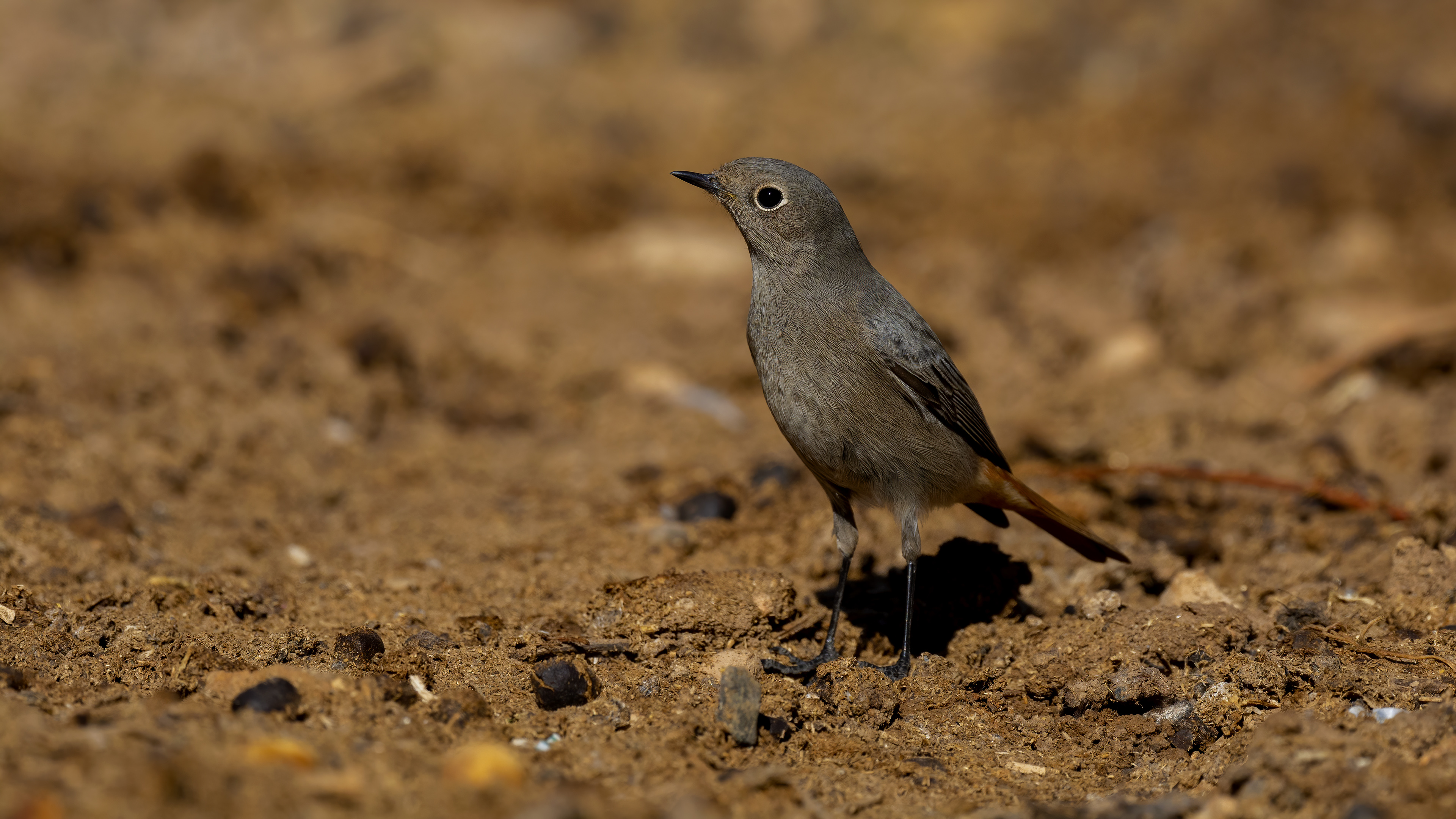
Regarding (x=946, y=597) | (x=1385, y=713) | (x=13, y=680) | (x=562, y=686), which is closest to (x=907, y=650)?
(x=946, y=597)

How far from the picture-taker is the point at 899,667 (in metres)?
4.37

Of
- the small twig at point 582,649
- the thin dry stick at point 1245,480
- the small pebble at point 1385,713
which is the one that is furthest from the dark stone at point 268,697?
the thin dry stick at point 1245,480

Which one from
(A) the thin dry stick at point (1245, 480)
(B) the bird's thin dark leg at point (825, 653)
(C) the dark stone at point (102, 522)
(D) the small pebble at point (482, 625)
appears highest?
(A) the thin dry stick at point (1245, 480)

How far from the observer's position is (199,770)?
274 cm

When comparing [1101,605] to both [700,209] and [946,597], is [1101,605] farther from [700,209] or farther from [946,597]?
[700,209]

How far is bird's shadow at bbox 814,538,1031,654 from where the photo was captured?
15.9 feet

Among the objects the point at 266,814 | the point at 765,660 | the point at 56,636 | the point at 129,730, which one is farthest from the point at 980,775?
the point at 56,636

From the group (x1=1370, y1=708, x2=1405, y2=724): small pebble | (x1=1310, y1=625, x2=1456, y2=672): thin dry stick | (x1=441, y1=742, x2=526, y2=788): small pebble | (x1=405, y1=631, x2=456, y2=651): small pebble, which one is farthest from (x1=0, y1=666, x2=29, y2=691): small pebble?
(x1=1310, y1=625, x2=1456, y2=672): thin dry stick

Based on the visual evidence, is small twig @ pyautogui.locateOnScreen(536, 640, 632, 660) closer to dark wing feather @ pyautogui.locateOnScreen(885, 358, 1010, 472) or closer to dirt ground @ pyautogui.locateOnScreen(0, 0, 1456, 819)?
dirt ground @ pyautogui.locateOnScreen(0, 0, 1456, 819)

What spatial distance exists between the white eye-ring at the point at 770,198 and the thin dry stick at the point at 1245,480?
2.34 m

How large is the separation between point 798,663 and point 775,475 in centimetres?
177

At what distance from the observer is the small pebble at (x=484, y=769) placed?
2957 millimetres

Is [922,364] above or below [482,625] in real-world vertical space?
above

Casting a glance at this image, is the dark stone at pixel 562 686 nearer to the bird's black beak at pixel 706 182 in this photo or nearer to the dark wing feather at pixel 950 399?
the dark wing feather at pixel 950 399
